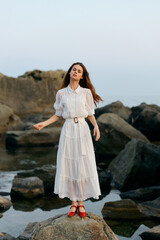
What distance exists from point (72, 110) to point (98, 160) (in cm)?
819

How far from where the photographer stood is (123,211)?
285 inches

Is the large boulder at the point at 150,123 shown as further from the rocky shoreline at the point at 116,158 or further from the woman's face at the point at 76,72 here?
the woman's face at the point at 76,72

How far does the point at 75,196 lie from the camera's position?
482 centimetres

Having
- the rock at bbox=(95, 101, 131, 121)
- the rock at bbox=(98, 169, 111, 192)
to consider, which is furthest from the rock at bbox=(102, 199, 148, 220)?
the rock at bbox=(95, 101, 131, 121)

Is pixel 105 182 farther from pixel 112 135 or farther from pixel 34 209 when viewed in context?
pixel 112 135

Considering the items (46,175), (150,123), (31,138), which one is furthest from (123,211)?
(31,138)

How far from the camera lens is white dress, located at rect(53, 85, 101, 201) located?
4.77 meters

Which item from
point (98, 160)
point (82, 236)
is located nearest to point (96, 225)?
point (82, 236)

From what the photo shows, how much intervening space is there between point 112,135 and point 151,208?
16.7 ft

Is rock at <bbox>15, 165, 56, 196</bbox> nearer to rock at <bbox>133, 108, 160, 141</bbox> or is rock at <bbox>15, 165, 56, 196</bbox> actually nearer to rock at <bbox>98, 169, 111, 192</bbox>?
rock at <bbox>98, 169, 111, 192</bbox>

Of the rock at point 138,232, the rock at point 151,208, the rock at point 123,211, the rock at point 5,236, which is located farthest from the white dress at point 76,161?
the rock at point 151,208

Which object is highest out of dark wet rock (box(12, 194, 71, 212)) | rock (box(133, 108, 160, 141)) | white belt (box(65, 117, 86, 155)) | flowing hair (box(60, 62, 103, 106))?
flowing hair (box(60, 62, 103, 106))

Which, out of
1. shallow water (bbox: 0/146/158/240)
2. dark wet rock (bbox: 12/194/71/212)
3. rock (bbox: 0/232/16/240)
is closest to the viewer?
rock (bbox: 0/232/16/240)

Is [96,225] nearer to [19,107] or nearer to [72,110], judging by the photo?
[72,110]
